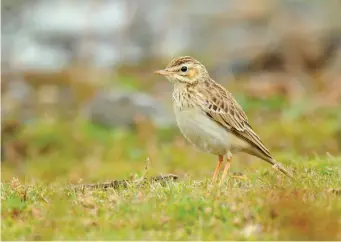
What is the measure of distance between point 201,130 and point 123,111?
39.5 feet

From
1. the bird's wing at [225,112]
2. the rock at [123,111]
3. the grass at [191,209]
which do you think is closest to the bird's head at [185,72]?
the bird's wing at [225,112]

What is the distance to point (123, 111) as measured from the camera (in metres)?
22.3

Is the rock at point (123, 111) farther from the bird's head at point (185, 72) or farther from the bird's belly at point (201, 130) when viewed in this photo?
the bird's belly at point (201, 130)

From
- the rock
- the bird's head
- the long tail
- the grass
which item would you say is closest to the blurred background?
the rock

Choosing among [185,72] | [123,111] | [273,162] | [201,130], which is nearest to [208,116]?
[201,130]

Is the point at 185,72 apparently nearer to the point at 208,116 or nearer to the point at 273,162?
the point at 208,116

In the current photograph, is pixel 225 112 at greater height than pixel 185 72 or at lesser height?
lesser

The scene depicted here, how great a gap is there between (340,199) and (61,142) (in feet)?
41.6

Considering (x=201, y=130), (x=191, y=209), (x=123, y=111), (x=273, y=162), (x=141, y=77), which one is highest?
(x=141, y=77)

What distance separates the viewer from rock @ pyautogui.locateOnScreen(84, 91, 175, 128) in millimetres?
22252

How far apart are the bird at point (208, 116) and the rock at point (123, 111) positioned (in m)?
11.0

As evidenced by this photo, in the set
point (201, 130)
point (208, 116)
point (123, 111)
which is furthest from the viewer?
point (123, 111)

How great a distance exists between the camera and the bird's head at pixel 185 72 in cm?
1084

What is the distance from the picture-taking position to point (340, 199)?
8.70 meters
